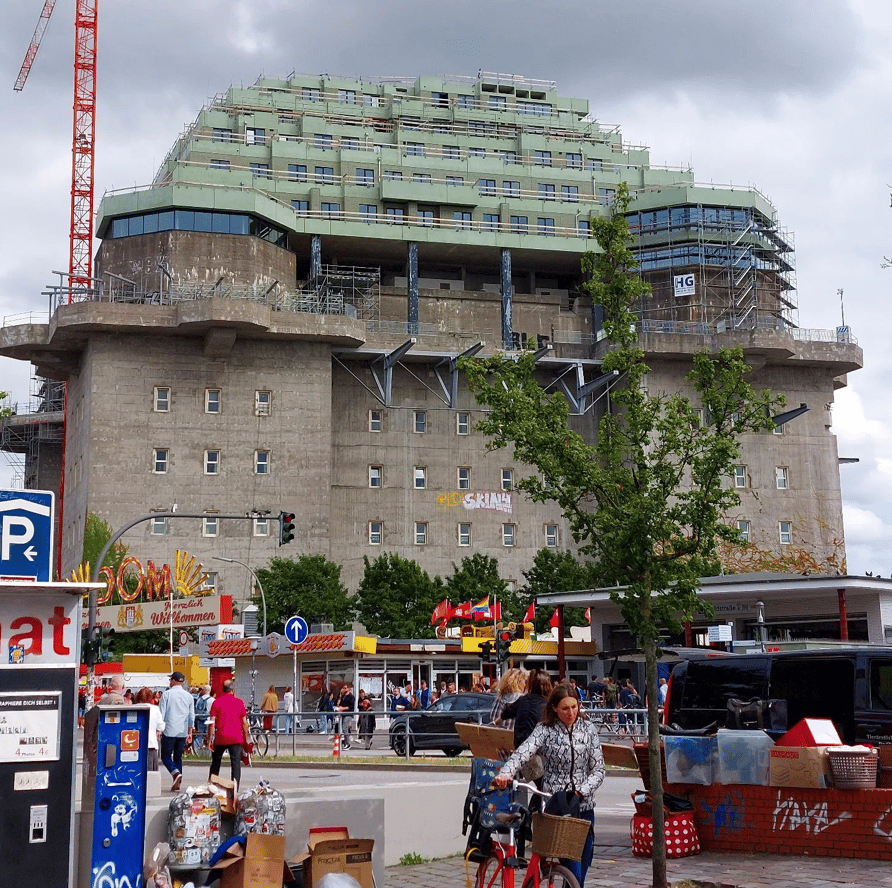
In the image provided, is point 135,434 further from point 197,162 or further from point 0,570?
point 0,570

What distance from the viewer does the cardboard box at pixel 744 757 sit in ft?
41.3

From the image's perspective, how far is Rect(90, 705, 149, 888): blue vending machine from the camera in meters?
9.41

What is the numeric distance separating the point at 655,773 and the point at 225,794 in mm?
3752

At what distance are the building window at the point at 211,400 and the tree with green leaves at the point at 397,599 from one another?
12.9 m

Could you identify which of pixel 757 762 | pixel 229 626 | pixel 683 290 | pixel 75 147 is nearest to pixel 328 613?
pixel 229 626

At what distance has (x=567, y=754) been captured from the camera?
910 cm

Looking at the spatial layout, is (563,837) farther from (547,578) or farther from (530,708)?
(547,578)

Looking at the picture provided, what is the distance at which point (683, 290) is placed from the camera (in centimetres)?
8106

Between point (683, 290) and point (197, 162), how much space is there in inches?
1314

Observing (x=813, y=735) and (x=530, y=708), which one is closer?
(x=530, y=708)

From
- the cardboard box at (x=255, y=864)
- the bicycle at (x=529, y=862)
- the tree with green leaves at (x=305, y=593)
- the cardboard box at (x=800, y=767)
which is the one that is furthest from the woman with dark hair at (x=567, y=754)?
the tree with green leaves at (x=305, y=593)

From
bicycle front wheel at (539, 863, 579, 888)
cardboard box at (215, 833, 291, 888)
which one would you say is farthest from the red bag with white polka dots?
cardboard box at (215, 833, 291, 888)

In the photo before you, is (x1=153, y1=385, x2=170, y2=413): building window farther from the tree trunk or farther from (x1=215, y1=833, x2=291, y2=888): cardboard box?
(x1=215, y1=833, x2=291, y2=888): cardboard box

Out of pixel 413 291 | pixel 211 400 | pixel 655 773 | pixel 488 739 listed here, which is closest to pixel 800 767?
pixel 655 773
